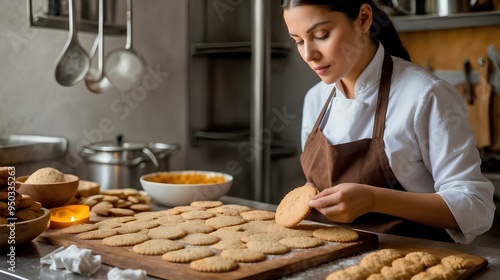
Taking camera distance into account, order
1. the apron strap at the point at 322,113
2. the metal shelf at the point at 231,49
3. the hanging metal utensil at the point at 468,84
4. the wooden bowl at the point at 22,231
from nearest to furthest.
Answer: the wooden bowl at the point at 22,231
the apron strap at the point at 322,113
the hanging metal utensil at the point at 468,84
the metal shelf at the point at 231,49

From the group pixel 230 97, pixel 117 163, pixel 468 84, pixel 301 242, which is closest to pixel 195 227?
pixel 301 242

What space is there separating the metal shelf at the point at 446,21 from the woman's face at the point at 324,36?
Result: 51.4 inches

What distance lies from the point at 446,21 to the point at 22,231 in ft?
7.26

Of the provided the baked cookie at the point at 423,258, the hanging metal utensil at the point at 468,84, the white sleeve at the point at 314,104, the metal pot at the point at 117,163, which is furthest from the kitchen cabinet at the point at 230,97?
the baked cookie at the point at 423,258

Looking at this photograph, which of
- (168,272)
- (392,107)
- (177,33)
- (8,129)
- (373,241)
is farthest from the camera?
(177,33)

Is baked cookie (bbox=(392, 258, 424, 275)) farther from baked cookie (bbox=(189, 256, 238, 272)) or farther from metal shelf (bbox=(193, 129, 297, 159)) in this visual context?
metal shelf (bbox=(193, 129, 297, 159))

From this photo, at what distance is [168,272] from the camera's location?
1.24 meters

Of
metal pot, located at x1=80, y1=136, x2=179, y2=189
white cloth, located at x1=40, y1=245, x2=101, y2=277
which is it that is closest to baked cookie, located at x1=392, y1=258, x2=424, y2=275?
white cloth, located at x1=40, y1=245, x2=101, y2=277

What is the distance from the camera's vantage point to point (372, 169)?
1742mm

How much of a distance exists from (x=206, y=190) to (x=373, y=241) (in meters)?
0.66

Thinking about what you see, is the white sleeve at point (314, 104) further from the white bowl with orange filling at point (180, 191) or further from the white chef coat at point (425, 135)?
the white bowl with orange filling at point (180, 191)

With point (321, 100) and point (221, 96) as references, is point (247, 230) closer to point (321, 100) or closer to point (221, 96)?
point (321, 100)

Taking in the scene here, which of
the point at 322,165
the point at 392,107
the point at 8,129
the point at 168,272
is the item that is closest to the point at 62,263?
the point at 168,272

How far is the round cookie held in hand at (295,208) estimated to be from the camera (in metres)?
1.54
